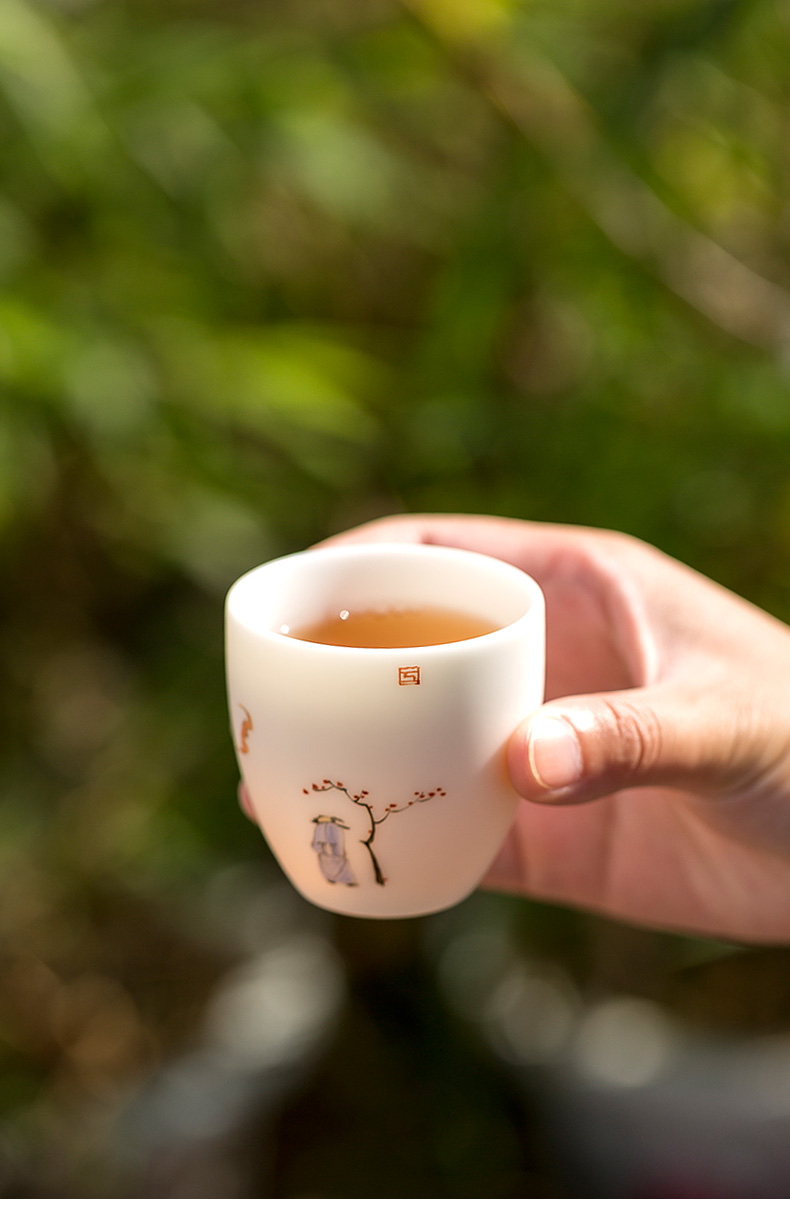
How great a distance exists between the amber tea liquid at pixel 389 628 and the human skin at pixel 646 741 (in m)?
0.11

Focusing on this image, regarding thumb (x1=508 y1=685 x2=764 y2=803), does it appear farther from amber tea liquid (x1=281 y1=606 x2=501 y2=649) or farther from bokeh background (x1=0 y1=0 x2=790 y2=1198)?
bokeh background (x1=0 y1=0 x2=790 y2=1198)

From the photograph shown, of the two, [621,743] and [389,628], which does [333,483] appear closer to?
[389,628]

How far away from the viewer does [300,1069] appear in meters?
1.61

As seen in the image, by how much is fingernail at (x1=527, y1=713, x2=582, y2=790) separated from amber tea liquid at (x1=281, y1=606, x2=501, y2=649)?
0.14 metres

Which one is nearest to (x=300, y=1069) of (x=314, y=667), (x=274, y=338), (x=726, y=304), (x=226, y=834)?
(x=226, y=834)

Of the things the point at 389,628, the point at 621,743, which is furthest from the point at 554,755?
the point at 389,628

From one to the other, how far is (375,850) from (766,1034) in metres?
1.21

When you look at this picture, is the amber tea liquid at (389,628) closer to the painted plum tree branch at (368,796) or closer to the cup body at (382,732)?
the cup body at (382,732)

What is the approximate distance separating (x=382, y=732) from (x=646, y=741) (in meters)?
0.17

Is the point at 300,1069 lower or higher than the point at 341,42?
lower

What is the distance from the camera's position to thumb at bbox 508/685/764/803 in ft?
2.10

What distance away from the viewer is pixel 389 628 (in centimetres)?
79

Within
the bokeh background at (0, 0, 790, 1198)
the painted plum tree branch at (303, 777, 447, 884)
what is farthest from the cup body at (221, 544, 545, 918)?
the bokeh background at (0, 0, 790, 1198)
